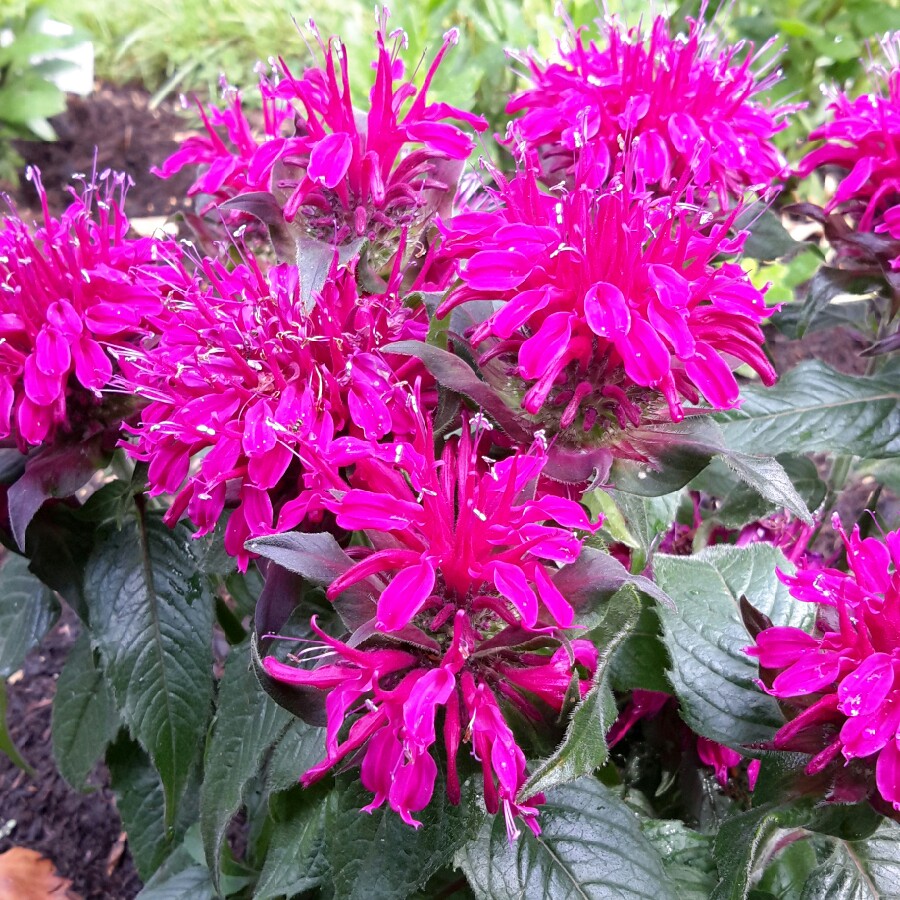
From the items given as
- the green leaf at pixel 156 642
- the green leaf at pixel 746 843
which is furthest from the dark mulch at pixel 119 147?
the green leaf at pixel 746 843

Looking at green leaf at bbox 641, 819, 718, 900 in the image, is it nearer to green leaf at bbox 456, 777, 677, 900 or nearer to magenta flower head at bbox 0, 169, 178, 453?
green leaf at bbox 456, 777, 677, 900

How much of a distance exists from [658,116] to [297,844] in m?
0.74

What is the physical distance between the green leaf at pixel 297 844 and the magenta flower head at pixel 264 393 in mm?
268

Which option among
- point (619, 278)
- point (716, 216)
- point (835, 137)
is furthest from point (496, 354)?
point (835, 137)

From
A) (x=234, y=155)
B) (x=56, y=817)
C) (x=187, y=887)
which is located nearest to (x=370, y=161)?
(x=234, y=155)

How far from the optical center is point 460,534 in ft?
1.87

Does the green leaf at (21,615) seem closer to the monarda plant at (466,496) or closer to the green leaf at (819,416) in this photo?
the monarda plant at (466,496)

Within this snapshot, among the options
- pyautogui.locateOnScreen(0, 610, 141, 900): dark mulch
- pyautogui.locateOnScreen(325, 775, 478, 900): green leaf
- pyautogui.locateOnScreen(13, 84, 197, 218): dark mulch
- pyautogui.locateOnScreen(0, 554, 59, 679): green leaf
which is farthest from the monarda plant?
pyautogui.locateOnScreen(13, 84, 197, 218): dark mulch

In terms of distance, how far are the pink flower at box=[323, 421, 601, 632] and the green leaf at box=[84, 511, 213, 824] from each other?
1.01ft

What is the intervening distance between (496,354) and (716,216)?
1.13 feet

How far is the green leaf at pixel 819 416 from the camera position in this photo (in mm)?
933

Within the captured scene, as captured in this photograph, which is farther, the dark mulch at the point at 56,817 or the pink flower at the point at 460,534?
the dark mulch at the point at 56,817

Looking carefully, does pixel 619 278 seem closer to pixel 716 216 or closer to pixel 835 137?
pixel 716 216

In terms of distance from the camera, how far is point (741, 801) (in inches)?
37.3
